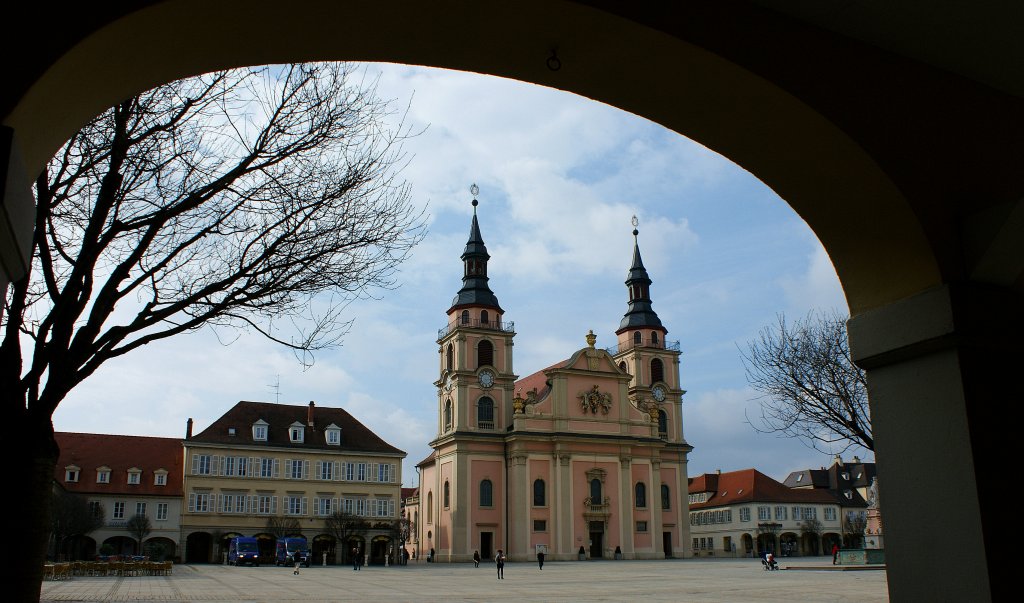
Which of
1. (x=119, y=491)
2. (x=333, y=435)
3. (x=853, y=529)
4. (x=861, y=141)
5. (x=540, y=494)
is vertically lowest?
(x=853, y=529)

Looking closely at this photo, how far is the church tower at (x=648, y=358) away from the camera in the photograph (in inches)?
2660

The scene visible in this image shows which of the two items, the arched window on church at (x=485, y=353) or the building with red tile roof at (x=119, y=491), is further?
the arched window on church at (x=485, y=353)

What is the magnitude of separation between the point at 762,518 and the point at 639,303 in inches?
982

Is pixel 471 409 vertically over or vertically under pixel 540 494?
over

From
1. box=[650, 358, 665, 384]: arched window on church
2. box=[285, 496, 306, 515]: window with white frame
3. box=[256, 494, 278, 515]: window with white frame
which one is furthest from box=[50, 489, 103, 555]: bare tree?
box=[650, 358, 665, 384]: arched window on church

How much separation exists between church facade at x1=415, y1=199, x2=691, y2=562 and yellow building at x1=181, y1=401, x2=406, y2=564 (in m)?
4.55

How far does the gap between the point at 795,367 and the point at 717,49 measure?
65.3 ft

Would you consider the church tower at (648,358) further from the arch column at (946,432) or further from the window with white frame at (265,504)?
the arch column at (946,432)

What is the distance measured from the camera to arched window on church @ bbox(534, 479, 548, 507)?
58.3 meters

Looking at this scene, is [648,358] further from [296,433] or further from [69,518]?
→ [69,518]

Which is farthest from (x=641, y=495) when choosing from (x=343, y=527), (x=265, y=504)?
(x=265, y=504)

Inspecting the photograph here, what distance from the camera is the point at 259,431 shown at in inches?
2243

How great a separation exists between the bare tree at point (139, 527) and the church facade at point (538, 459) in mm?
18361

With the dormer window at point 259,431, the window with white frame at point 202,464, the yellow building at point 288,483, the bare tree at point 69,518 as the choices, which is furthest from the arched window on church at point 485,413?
the bare tree at point 69,518
